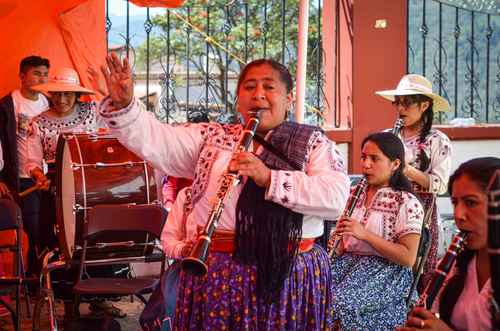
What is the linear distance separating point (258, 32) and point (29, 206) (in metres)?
5.87

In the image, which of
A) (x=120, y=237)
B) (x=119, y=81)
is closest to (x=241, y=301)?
(x=119, y=81)

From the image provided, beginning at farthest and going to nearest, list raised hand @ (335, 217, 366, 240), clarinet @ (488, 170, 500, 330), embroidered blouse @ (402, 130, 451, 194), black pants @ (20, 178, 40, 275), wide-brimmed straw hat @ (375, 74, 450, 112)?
black pants @ (20, 178, 40, 275) < wide-brimmed straw hat @ (375, 74, 450, 112) < embroidered blouse @ (402, 130, 451, 194) < raised hand @ (335, 217, 366, 240) < clarinet @ (488, 170, 500, 330)

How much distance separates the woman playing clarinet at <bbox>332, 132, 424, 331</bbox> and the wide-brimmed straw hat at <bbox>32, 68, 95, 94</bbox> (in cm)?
281

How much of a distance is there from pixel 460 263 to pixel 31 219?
19.0 feet

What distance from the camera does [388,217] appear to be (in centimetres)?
582

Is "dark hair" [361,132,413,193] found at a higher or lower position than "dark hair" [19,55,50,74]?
lower

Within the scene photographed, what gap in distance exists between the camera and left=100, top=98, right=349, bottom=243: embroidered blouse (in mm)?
3771

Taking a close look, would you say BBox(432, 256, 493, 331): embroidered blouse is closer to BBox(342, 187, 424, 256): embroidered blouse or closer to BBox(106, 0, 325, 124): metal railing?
BBox(342, 187, 424, 256): embroidered blouse

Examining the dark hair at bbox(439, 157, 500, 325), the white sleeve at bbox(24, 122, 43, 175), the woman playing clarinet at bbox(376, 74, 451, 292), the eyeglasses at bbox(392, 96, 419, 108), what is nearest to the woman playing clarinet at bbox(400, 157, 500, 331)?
the dark hair at bbox(439, 157, 500, 325)

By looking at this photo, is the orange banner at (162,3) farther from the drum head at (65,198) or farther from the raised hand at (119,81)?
the raised hand at (119,81)

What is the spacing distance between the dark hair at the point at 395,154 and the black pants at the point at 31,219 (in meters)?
3.73

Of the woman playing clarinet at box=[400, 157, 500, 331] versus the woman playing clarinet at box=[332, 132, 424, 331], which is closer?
the woman playing clarinet at box=[400, 157, 500, 331]

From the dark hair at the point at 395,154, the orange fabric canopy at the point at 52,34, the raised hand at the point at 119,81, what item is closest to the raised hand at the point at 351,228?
the dark hair at the point at 395,154

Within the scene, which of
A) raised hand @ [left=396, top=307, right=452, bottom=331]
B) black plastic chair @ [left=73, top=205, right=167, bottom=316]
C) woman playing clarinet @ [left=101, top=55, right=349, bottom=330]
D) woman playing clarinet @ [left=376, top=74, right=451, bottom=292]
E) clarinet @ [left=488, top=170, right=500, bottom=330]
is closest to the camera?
clarinet @ [left=488, top=170, right=500, bottom=330]
